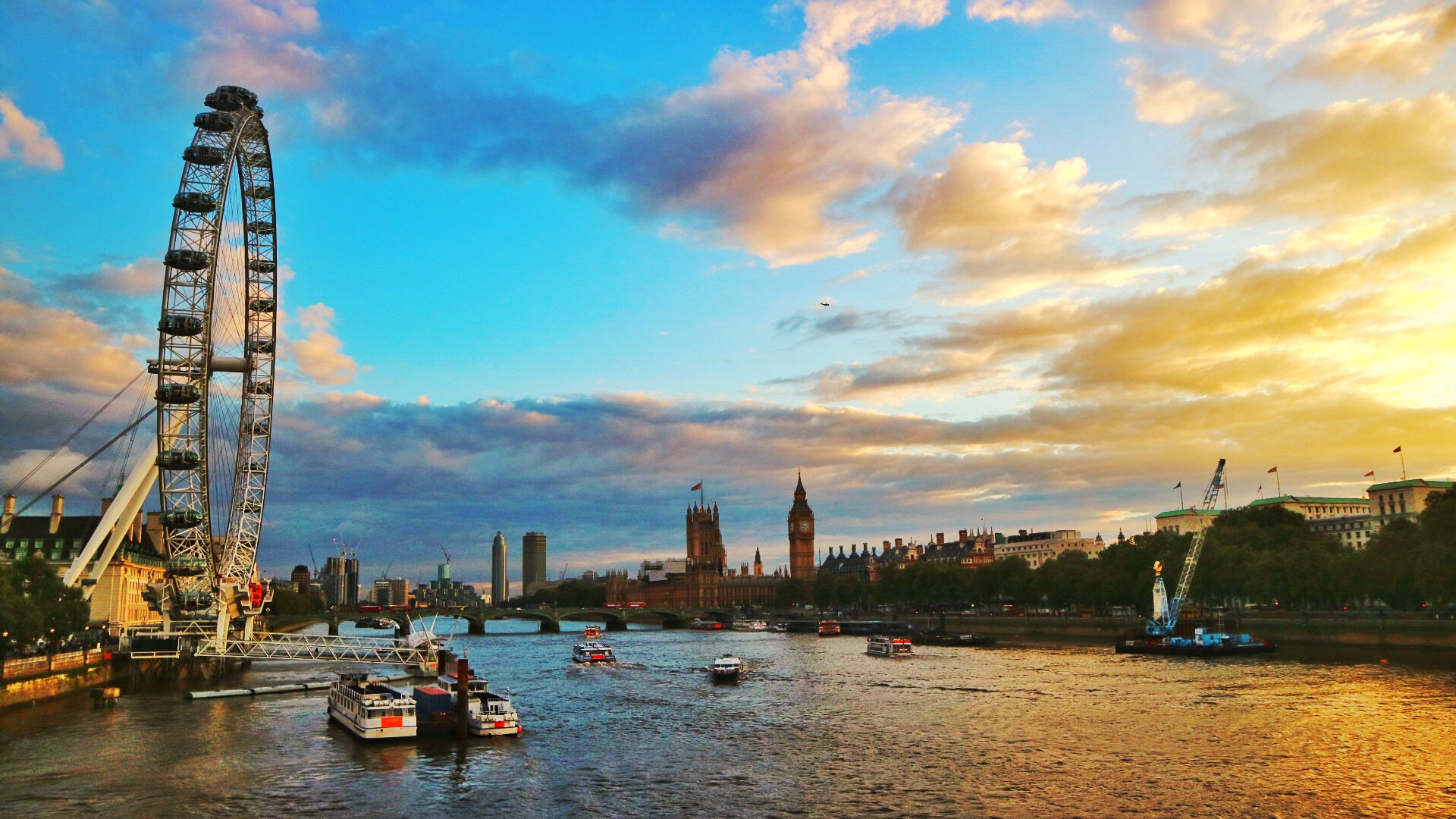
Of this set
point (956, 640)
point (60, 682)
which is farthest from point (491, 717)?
point (956, 640)

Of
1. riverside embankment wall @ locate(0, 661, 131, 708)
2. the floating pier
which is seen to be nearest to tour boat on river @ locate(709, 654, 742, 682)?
the floating pier

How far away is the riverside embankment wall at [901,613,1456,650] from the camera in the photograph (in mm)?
118500

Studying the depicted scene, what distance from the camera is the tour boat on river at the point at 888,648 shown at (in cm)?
14512

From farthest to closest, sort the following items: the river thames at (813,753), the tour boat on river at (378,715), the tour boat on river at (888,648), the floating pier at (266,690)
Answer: the tour boat on river at (888,648) < the floating pier at (266,690) < the tour boat on river at (378,715) < the river thames at (813,753)

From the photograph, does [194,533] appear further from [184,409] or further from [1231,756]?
[1231,756]

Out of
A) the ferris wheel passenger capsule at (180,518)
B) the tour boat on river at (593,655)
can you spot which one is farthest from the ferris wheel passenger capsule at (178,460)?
the tour boat on river at (593,655)

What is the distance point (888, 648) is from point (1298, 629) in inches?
2074

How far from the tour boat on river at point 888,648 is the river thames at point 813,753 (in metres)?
43.4

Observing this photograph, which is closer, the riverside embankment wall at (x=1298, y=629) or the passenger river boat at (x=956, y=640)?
the riverside embankment wall at (x=1298, y=629)

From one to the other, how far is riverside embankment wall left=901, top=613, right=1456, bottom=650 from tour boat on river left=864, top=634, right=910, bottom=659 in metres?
33.6

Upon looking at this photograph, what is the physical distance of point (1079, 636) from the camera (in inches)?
6781

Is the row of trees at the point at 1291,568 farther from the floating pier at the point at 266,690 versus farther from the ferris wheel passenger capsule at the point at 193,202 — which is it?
the ferris wheel passenger capsule at the point at 193,202

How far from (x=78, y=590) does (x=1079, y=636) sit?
137735 mm

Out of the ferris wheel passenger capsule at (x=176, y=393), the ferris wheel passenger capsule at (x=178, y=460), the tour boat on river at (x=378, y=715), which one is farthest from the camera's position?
the ferris wheel passenger capsule at (x=178, y=460)
